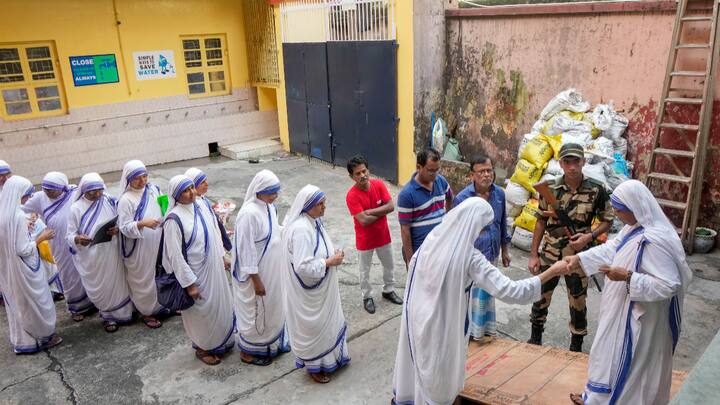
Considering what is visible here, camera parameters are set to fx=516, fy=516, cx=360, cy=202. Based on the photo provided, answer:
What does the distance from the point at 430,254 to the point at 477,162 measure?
4.50 feet

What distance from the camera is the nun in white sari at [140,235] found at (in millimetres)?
4684

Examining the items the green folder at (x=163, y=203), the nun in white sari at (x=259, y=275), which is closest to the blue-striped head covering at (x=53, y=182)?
the green folder at (x=163, y=203)

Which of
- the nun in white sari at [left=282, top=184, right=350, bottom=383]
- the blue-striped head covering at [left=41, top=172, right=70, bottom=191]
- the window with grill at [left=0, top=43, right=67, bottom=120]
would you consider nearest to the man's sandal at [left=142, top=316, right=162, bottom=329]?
the blue-striped head covering at [left=41, top=172, right=70, bottom=191]

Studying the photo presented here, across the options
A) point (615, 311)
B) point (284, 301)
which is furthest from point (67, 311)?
point (615, 311)

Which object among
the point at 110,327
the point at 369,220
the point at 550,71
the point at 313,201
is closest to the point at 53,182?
the point at 110,327

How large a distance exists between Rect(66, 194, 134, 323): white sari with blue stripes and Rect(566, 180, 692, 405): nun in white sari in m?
4.17

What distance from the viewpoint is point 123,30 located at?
34.6ft

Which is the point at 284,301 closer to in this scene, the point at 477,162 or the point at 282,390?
the point at 282,390

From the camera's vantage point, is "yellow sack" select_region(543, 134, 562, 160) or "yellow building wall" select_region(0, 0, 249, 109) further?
"yellow building wall" select_region(0, 0, 249, 109)

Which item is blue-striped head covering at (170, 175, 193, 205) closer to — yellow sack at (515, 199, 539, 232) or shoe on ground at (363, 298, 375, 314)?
shoe on ground at (363, 298, 375, 314)

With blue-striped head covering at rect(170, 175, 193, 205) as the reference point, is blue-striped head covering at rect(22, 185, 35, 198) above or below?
below

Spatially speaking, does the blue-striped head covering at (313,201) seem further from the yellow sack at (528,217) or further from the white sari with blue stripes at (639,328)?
the yellow sack at (528,217)

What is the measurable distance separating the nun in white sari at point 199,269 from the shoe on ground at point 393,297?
5.15 ft

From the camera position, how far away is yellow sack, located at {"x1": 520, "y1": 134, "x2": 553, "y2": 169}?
621 centimetres
